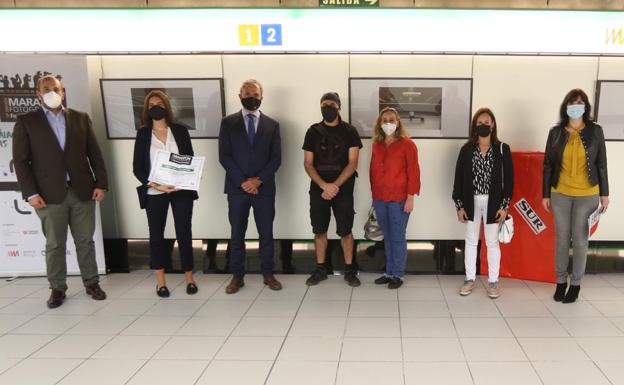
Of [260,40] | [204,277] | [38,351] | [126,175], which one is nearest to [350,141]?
[260,40]

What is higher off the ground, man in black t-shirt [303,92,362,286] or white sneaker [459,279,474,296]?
man in black t-shirt [303,92,362,286]

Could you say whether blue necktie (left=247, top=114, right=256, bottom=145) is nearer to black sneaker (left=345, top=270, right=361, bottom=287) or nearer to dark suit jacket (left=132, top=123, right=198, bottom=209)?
dark suit jacket (left=132, top=123, right=198, bottom=209)

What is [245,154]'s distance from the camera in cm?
401

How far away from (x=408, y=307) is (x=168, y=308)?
2.02 metres

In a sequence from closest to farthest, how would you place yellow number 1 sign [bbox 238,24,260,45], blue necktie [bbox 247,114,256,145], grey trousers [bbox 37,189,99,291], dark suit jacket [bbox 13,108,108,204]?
dark suit jacket [bbox 13,108,108,204] → grey trousers [bbox 37,189,99,291] → blue necktie [bbox 247,114,256,145] → yellow number 1 sign [bbox 238,24,260,45]

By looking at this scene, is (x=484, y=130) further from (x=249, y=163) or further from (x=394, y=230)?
(x=249, y=163)

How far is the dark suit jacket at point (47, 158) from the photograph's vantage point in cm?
365

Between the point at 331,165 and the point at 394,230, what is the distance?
83 cm

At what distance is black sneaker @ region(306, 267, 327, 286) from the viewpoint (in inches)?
170

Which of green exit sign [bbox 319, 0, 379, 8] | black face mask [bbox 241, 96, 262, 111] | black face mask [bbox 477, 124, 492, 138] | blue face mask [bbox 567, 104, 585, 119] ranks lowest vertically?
black face mask [bbox 477, 124, 492, 138]

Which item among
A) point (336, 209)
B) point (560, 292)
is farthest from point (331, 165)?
point (560, 292)

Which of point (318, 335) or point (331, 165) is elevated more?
point (331, 165)

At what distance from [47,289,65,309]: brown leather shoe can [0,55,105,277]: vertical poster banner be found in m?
0.65

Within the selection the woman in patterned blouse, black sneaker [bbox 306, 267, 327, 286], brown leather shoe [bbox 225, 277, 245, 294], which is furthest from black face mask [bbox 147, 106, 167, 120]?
the woman in patterned blouse
